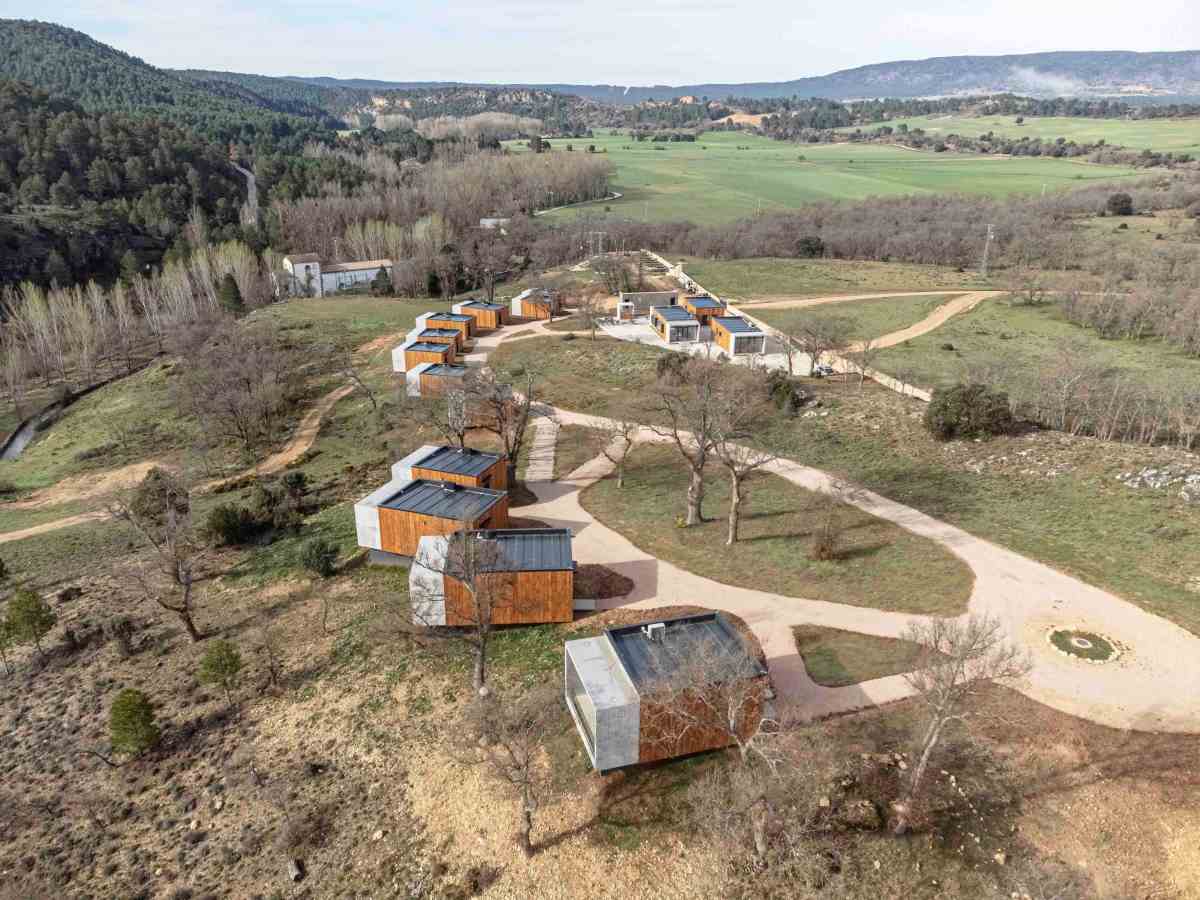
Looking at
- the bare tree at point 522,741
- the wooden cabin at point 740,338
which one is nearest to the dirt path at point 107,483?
the bare tree at point 522,741

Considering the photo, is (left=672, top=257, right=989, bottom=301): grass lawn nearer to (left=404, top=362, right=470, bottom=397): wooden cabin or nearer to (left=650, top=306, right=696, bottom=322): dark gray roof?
(left=650, top=306, right=696, bottom=322): dark gray roof

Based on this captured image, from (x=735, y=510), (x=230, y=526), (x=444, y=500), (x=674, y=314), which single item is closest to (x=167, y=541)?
(x=230, y=526)

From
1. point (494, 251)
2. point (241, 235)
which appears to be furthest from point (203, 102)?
point (494, 251)

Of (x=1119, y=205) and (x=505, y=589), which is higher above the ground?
(x=1119, y=205)

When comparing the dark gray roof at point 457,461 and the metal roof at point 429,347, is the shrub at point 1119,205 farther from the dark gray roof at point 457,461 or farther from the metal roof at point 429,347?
the dark gray roof at point 457,461

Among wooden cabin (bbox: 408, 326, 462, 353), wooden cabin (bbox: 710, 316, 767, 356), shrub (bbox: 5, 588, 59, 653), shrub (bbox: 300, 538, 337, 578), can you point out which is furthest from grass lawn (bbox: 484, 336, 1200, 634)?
shrub (bbox: 5, 588, 59, 653)

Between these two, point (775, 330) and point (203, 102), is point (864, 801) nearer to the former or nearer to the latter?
point (775, 330)

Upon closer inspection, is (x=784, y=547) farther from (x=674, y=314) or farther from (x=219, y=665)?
(x=674, y=314)
